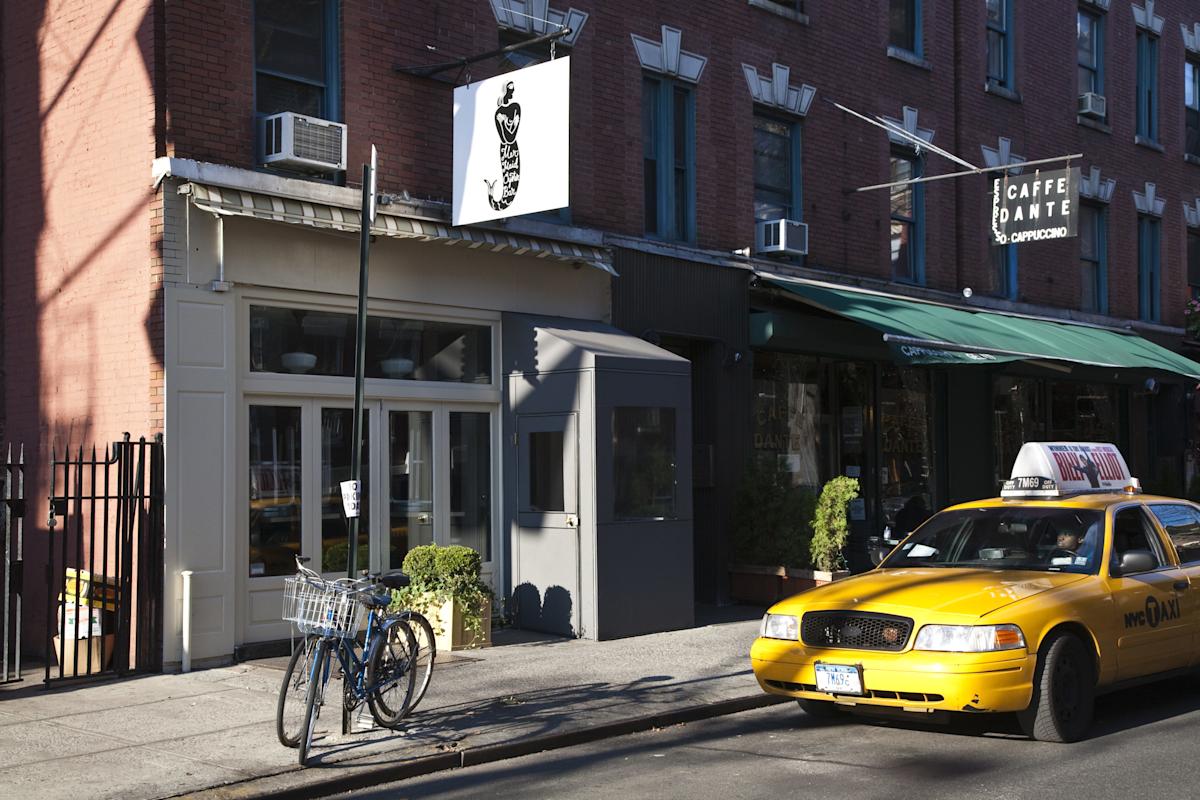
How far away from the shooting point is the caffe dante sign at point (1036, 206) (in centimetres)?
1700

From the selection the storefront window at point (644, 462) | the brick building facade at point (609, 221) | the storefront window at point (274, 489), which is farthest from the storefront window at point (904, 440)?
the storefront window at point (274, 489)

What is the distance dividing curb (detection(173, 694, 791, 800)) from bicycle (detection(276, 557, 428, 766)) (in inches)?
14.3

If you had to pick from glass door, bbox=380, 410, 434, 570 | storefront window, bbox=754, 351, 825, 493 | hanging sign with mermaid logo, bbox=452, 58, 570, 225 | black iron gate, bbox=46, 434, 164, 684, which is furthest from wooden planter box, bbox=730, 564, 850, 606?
black iron gate, bbox=46, 434, 164, 684

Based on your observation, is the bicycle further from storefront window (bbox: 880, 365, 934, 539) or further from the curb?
storefront window (bbox: 880, 365, 934, 539)

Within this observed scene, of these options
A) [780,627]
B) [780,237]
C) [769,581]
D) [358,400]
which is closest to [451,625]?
[358,400]

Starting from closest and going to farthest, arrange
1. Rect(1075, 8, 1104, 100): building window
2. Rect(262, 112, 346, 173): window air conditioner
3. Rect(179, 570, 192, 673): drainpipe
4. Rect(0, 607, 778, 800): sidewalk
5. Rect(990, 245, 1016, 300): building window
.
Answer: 1. Rect(0, 607, 778, 800): sidewalk
2. Rect(179, 570, 192, 673): drainpipe
3. Rect(262, 112, 346, 173): window air conditioner
4. Rect(990, 245, 1016, 300): building window
5. Rect(1075, 8, 1104, 100): building window

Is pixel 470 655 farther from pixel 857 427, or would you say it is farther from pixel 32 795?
pixel 857 427

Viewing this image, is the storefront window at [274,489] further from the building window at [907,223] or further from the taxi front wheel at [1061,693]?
the building window at [907,223]

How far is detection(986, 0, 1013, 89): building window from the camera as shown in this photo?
69.4 ft

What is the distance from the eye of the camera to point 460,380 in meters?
13.4

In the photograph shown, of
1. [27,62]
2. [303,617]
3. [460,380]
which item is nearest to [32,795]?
[303,617]

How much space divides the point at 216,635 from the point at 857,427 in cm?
998

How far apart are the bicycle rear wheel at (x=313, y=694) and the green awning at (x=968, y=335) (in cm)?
909

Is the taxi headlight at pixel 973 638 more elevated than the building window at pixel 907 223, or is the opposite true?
the building window at pixel 907 223
